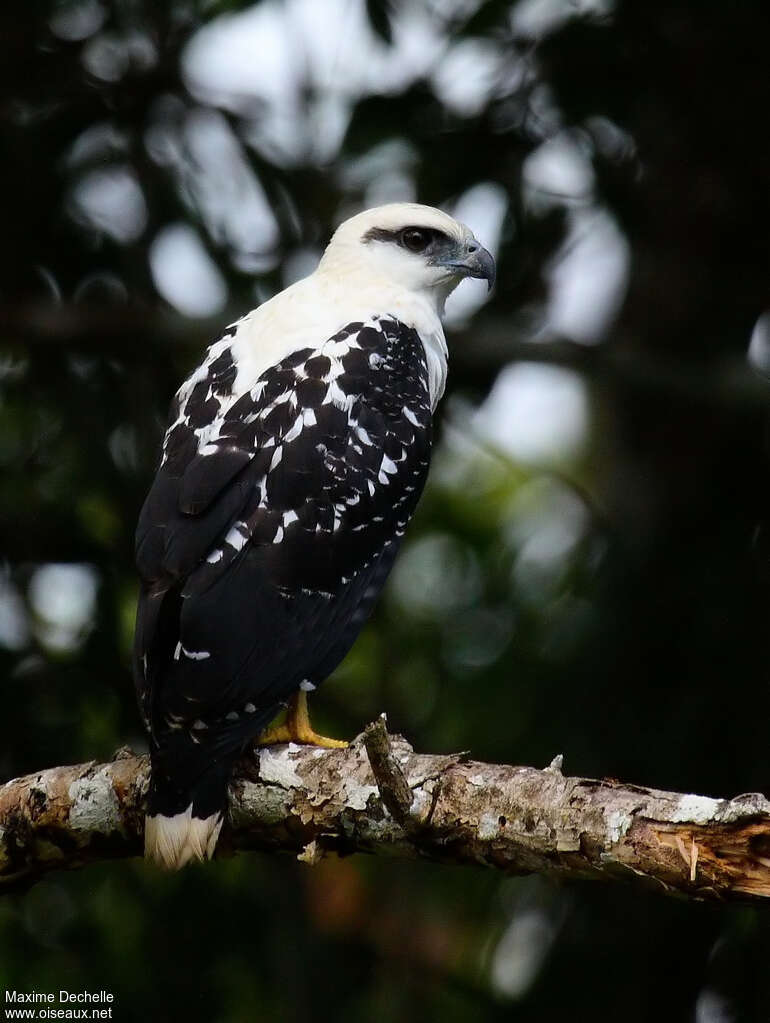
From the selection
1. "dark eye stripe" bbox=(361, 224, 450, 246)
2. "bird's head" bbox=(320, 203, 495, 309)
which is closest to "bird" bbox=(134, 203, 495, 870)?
"bird's head" bbox=(320, 203, 495, 309)

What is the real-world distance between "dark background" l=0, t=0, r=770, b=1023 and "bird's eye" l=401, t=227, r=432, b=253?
1.29 metres

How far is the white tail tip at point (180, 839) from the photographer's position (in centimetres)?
441

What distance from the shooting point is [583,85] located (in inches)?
299

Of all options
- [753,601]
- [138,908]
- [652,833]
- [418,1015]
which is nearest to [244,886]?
[138,908]

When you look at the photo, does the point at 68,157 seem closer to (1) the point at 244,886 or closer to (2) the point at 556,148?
(2) the point at 556,148

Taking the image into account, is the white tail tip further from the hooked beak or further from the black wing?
the hooked beak

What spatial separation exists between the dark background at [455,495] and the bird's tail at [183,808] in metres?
2.24

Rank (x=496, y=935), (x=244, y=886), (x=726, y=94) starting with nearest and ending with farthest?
(x=244, y=886)
(x=496, y=935)
(x=726, y=94)

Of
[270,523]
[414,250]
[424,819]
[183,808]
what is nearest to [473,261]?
[414,250]

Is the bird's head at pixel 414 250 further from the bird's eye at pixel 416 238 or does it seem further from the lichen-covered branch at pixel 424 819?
the lichen-covered branch at pixel 424 819

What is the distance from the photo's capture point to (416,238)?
6.08 metres

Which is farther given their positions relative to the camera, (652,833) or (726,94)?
(726,94)

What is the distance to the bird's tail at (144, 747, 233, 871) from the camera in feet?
14.5

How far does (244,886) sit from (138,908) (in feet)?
1.66
